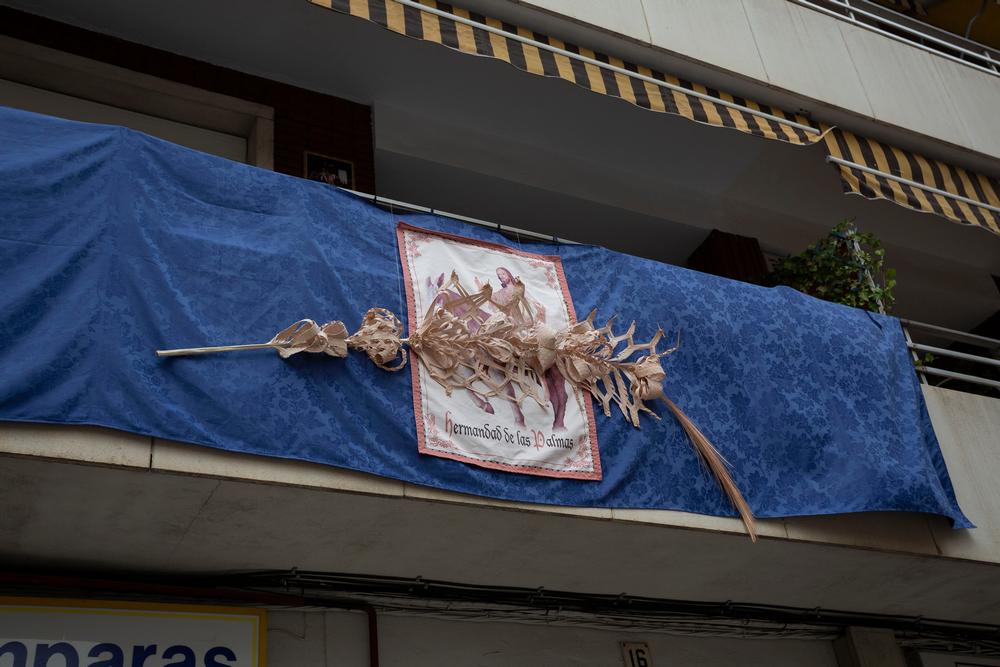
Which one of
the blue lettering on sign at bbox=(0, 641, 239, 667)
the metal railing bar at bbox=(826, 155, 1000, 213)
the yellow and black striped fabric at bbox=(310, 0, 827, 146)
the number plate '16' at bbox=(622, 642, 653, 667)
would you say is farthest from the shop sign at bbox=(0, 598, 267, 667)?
the metal railing bar at bbox=(826, 155, 1000, 213)

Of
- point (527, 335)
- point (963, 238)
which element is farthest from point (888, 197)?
point (527, 335)

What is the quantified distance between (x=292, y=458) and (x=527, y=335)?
1.70 meters

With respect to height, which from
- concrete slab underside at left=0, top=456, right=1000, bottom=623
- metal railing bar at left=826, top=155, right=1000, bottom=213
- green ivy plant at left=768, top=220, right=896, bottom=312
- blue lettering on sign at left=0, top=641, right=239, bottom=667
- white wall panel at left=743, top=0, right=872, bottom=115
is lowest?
blue lettering on sign at left=0, top=641, right=239, bottom=667

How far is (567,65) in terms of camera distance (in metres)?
7.60

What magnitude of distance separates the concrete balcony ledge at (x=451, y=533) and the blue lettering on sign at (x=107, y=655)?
1.54 ft

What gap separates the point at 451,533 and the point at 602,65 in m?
3.87

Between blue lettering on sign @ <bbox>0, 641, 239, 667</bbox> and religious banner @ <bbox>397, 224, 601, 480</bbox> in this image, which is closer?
blue lettering on sign @ <bbox>0, 641, 239, 667</bbox>

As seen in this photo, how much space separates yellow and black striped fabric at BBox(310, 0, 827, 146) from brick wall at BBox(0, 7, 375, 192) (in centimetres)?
152

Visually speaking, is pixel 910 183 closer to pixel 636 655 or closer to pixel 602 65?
pixel 602 65

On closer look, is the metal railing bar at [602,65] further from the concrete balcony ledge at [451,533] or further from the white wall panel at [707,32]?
the concrete balcony ledge at [451,533]

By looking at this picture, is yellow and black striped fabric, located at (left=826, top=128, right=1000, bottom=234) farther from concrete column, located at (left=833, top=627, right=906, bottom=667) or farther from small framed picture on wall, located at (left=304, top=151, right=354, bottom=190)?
small framed picture on wall, located at (left=304, top=151, right=354, bottom=190)

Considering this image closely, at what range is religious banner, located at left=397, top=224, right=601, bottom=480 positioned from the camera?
225 inches

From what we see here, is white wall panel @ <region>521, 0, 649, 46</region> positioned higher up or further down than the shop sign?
higher up

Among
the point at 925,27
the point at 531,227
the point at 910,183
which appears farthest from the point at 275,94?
the point at 925,27
